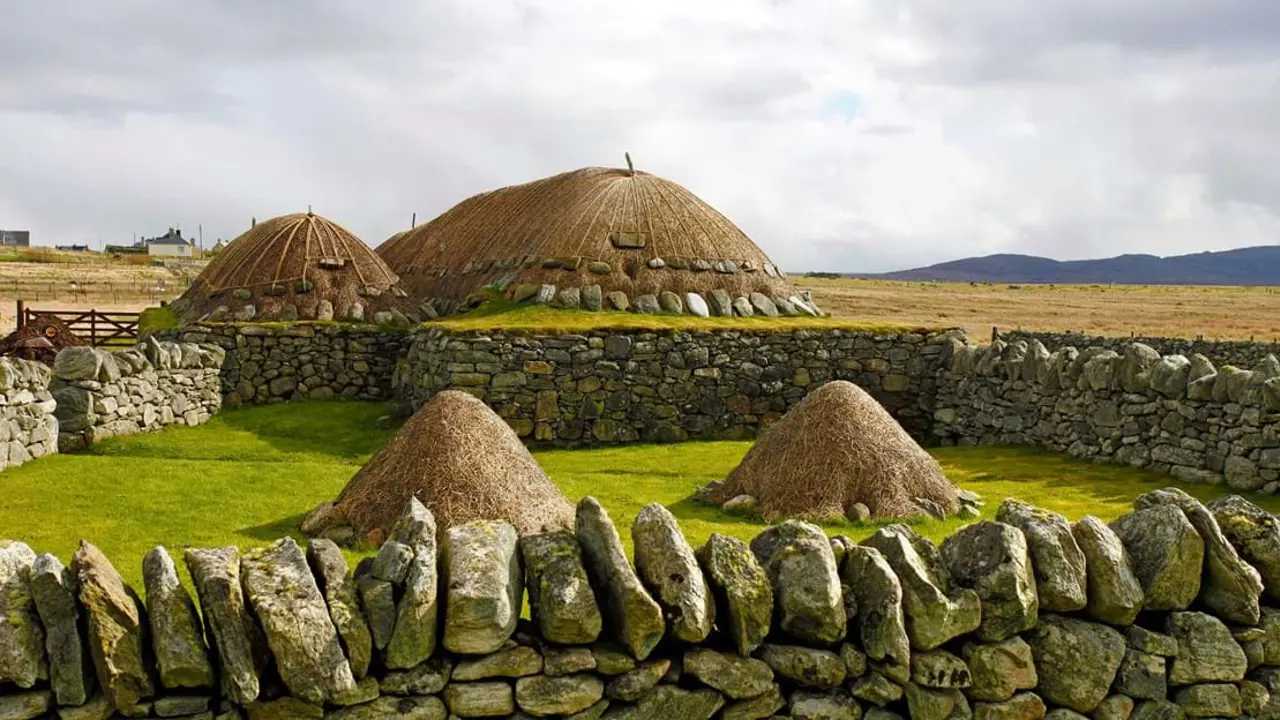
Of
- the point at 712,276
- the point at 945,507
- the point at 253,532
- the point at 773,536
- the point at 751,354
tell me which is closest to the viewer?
the point at 773,536

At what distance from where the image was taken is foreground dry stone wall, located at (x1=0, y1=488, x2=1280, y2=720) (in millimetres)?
5559

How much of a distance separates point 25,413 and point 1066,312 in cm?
7646

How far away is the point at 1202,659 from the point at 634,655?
3654 millimetres

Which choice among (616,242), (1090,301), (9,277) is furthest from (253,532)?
(1090,301)

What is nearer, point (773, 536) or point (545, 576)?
point (545, 576)

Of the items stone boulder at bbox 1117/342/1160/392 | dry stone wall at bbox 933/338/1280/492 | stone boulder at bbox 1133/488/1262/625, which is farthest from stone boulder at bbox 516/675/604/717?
stone boulder at bbox 1117/342/1160/392

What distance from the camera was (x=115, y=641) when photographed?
215 inches

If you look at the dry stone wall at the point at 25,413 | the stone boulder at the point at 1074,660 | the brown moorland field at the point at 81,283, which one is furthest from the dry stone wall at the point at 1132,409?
the brown moorland field at the point at 81,283

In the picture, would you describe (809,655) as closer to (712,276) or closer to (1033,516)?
(1033,516)

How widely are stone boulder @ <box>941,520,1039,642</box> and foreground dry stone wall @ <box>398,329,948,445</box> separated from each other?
15.4m

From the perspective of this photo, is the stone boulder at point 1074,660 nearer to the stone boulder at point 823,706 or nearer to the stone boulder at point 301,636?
the stone boulder at point 823,706

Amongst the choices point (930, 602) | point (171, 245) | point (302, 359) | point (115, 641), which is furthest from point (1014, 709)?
point (171, 245)

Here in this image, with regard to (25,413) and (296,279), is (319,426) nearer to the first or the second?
(296,279)

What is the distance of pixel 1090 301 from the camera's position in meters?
97.2
